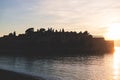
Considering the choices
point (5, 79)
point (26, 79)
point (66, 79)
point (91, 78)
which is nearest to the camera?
point (5, 79)

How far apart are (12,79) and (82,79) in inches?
832

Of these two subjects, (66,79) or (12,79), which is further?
(66,79)

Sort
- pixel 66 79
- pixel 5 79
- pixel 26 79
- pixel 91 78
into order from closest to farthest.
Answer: pixel 5 79, pixel 26 79, pixel 66 79, pixel 91 78

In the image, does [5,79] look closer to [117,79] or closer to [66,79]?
[66,79]

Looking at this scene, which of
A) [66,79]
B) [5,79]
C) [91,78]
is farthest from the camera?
[91,78]

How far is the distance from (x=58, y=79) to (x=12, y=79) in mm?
15172

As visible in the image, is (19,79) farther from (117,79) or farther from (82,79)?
(117,79)

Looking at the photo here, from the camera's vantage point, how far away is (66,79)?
62.7m

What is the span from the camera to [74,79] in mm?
64938

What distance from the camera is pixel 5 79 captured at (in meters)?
50.3

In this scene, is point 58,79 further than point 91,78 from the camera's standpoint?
No

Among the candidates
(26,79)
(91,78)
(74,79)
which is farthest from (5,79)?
(91,78)

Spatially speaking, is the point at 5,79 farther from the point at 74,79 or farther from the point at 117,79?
the point at 117,79

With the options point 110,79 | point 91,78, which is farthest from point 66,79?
point 110,79
